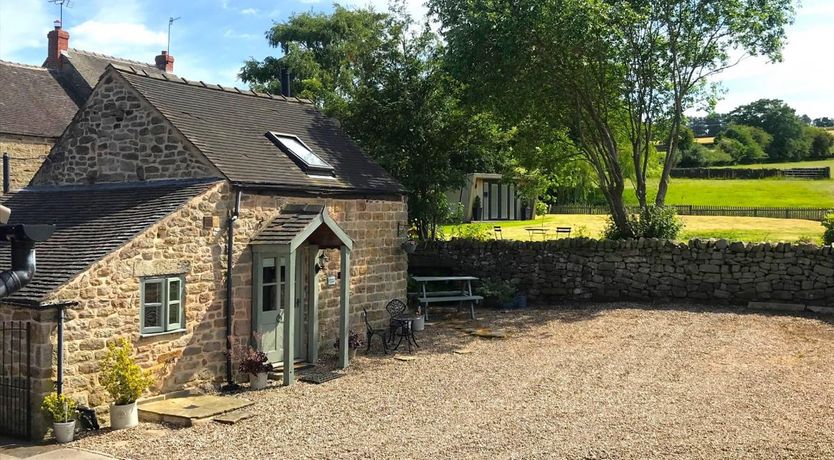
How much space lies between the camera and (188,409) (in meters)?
10.1

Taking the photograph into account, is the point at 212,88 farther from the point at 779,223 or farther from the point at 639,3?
the point at 779,223

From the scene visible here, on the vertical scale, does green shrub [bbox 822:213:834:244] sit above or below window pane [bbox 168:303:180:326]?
above

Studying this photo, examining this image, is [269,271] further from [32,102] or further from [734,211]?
[734,211]

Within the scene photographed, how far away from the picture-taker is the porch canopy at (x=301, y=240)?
11.8m

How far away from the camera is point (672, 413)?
9641 millimetres

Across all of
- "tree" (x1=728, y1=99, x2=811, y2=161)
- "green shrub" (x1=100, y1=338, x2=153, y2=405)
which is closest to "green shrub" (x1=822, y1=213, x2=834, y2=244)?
"green shrub" (x1=100, y1=338, x2=153, y2=405)

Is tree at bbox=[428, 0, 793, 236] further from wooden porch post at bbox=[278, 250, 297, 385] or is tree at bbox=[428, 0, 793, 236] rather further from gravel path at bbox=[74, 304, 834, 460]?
wooden porch post at bbox=[278, 250, 297, 385]

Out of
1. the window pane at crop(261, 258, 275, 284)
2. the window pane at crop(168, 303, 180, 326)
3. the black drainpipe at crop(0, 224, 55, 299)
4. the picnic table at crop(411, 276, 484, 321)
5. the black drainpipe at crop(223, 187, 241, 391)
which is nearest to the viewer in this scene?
the black drainpipe at crop(0, 224, 55, 299)

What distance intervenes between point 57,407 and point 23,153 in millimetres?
17743

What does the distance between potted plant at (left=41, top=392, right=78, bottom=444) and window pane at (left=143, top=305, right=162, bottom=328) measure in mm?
1818

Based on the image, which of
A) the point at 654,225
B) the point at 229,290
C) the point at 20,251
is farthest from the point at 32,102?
the point at 654,225

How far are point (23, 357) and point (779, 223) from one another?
109 ft

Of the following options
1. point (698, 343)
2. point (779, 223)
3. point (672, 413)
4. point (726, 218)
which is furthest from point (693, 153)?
point (672, 413)

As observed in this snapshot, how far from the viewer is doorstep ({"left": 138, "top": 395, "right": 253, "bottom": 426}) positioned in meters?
9.72
